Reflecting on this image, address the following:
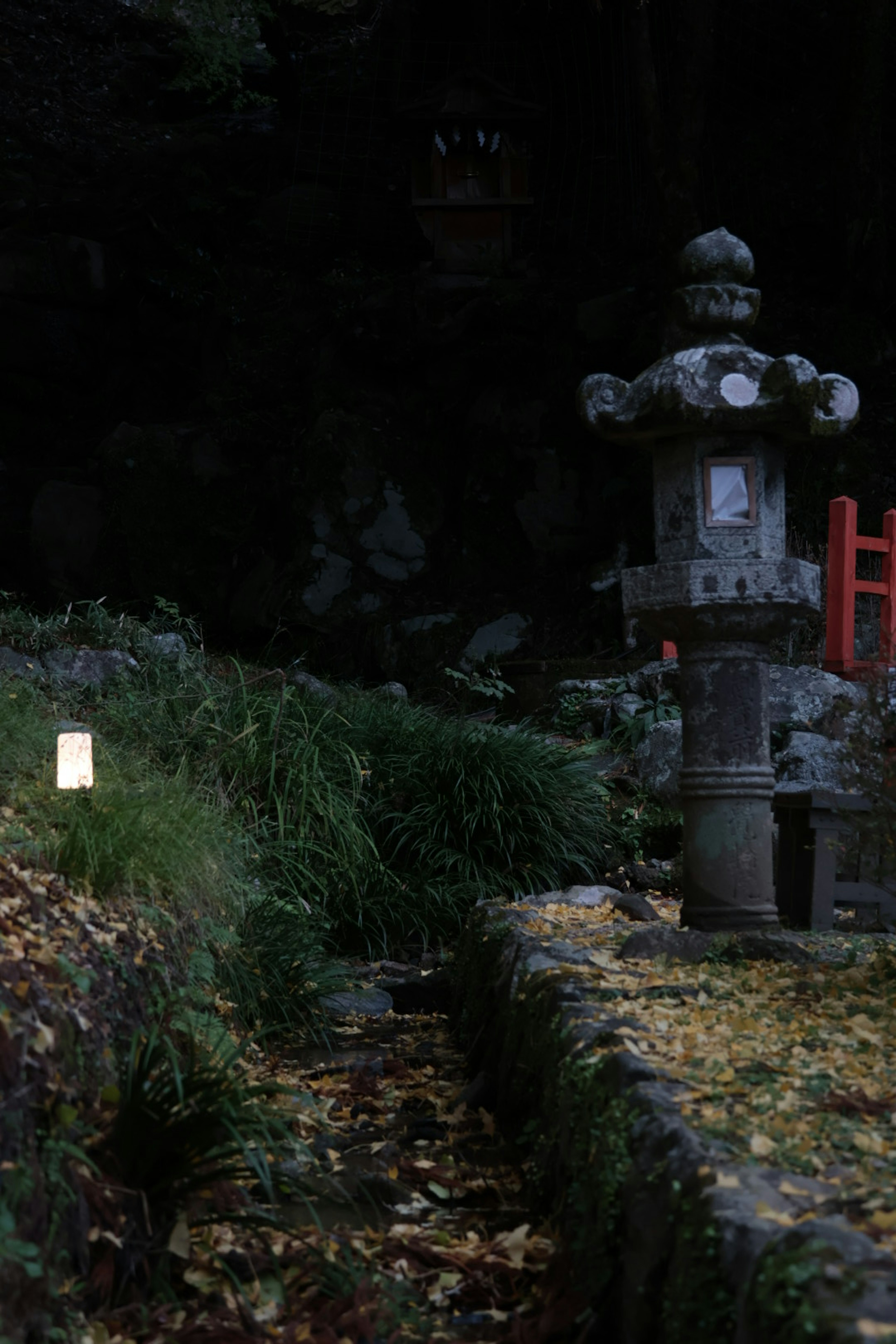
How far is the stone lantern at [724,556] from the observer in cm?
411

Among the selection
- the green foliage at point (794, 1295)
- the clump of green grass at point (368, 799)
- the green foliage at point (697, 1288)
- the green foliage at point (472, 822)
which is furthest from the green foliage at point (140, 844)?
the green foliage at point (794, 1295)

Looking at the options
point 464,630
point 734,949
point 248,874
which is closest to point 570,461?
point 464,630

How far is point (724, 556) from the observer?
4.17m

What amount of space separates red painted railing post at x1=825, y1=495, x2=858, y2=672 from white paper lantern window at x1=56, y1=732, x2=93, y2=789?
4844 mm

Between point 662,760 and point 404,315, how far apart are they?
6.43 m

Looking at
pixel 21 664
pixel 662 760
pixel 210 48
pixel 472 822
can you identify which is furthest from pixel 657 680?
pixel 210 48

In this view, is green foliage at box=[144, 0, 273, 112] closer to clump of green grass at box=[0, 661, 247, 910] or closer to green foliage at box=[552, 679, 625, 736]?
green foliage at box=[552, 679, 625, 736]

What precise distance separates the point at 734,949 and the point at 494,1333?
1.72 meters

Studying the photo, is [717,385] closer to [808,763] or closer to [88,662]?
[808,763]

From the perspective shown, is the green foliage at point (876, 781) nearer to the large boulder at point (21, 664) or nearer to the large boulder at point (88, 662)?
the large boulder at point (21, 664)

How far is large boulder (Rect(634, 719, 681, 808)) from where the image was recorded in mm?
6668

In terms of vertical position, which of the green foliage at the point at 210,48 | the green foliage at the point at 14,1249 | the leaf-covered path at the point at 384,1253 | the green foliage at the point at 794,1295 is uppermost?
the green foliage at the point at 210,48

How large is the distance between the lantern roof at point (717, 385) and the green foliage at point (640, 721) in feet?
10.3

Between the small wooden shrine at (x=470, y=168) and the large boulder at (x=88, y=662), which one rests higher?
the small wooden shrine at (x=470, y=168)
